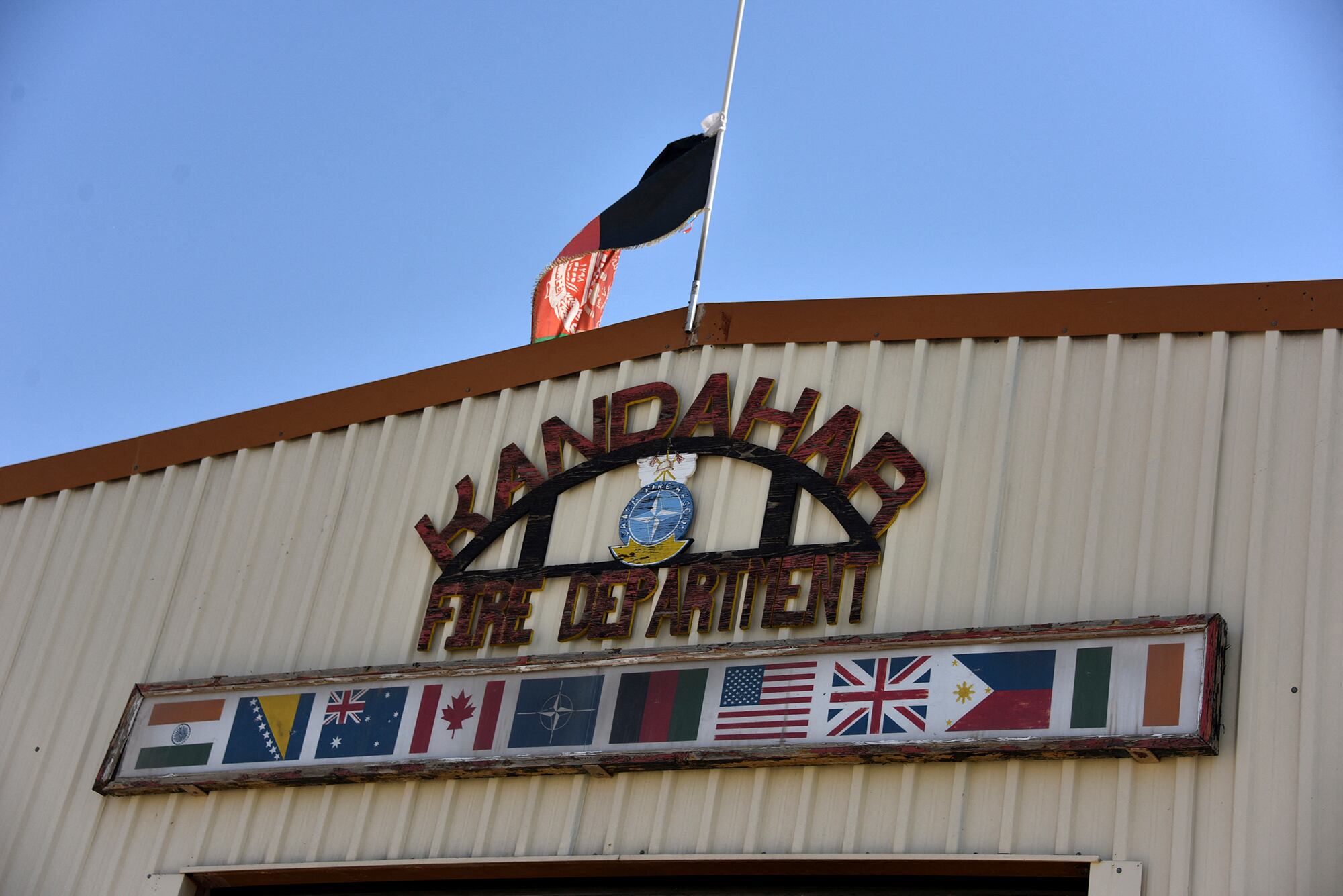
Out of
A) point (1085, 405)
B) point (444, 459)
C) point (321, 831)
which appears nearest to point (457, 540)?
point (444, 459)

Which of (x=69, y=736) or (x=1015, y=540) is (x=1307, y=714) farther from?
(x=69, y=736)

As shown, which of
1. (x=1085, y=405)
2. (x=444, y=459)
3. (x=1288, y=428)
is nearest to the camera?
(x=1288, y=428)

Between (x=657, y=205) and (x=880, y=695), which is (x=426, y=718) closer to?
(x=880, y=695)

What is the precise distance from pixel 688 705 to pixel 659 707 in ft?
0.65

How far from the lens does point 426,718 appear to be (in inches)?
457

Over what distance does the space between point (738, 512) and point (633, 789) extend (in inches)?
76.1

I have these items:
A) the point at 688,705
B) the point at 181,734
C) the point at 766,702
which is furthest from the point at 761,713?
the point at 181,734

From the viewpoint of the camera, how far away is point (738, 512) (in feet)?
37.4

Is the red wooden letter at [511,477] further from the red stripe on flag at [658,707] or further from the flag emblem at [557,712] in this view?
the red stripe on flag at [658,707]

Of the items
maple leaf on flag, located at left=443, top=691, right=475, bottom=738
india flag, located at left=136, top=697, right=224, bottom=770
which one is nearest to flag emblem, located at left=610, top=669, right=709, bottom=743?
maple leaf on flag, located at left=443, top=691, right=475, bottom=738

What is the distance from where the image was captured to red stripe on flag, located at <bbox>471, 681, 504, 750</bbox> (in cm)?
1127

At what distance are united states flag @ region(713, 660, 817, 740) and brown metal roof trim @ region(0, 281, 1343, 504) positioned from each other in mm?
2446

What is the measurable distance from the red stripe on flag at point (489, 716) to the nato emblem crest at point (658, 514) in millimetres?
1183

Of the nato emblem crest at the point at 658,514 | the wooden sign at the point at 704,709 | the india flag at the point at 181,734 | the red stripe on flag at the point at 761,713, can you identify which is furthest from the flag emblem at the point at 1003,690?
the india flag at the point at 181,734
